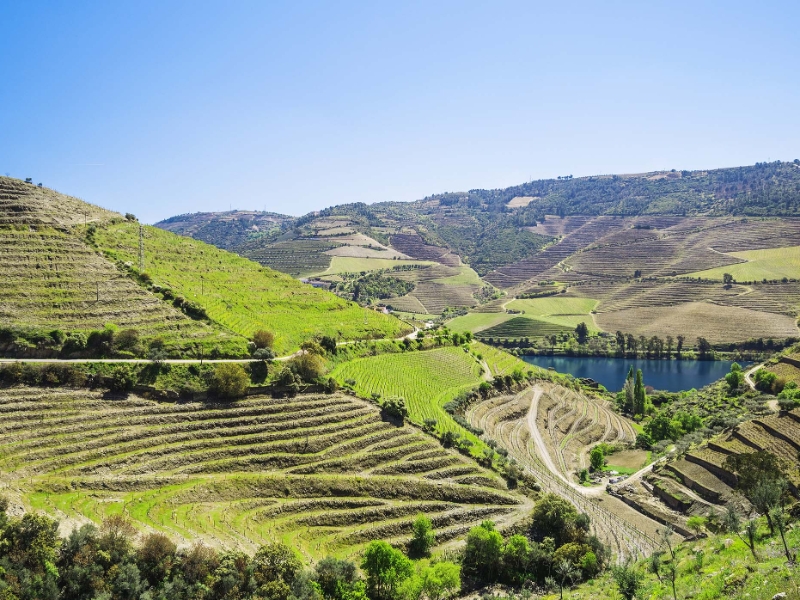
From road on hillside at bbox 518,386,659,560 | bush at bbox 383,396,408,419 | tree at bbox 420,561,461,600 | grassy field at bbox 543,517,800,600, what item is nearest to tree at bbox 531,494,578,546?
road on hillside at bbox 518,386,659,560

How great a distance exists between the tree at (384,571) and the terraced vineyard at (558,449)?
20673 millimetres

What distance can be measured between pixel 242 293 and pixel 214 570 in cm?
5549

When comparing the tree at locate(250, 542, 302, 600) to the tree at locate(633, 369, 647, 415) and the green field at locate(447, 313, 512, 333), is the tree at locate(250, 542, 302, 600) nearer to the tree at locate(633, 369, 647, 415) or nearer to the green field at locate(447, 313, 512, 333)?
the tree at locate(633, 369, 647, 415)

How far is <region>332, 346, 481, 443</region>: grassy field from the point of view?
71.2m

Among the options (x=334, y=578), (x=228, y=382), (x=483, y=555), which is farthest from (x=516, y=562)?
(x=228, y=382)

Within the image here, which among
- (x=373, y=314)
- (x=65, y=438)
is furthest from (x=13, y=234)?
(x=373, y=314)

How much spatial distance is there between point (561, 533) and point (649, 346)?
12102 centimetres

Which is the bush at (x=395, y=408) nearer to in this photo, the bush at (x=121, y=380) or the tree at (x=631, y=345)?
the bush at (x=121, y=380)

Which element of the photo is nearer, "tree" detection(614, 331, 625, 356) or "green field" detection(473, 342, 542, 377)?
"green field" detection(473, 342, 542, 377)

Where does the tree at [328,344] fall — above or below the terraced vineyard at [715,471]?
above

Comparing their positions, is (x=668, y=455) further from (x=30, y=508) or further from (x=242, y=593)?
(x=30, y=508)

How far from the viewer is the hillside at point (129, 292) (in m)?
62.7

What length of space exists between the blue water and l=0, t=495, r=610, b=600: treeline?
97.2m

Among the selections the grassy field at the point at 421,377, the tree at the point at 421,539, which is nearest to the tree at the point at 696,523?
the tree at the point at 421,539
